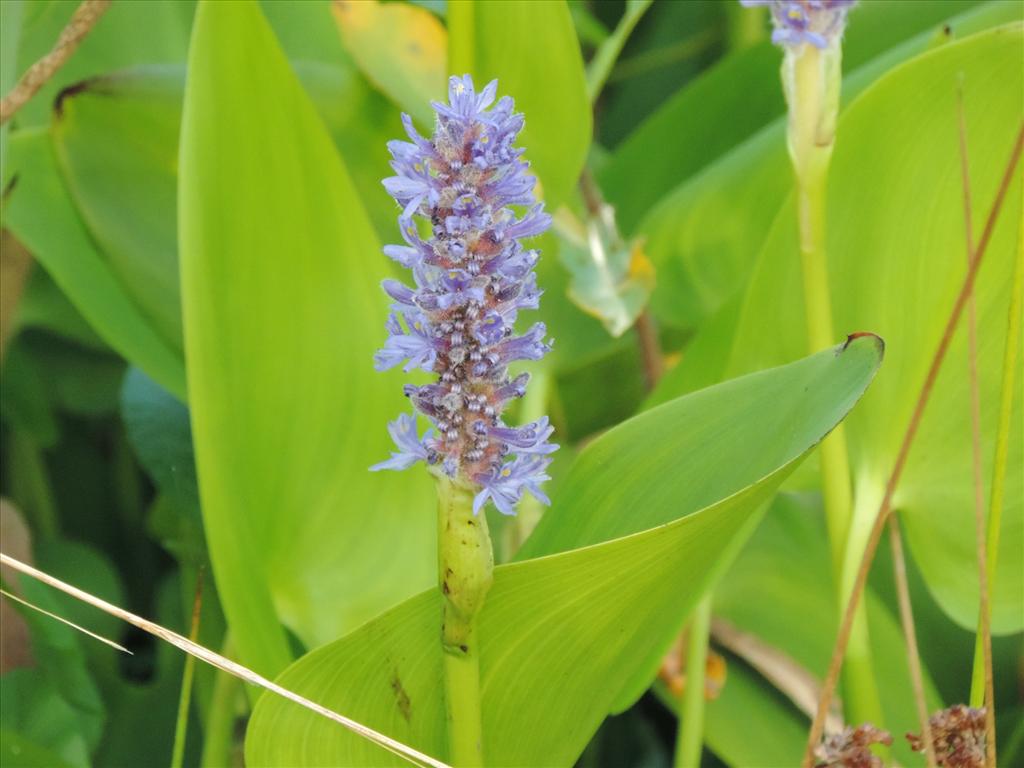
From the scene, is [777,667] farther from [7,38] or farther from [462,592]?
[7,38]

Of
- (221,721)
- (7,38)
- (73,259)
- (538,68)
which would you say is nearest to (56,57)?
(7,38)

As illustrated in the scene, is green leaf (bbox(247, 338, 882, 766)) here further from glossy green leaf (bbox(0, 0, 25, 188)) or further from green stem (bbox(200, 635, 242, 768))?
glossy green leaf (bbox(0, 0, 25, 188))

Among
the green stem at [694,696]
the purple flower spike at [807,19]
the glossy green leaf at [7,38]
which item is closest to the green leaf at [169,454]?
the glossy green leaf at [7,38]

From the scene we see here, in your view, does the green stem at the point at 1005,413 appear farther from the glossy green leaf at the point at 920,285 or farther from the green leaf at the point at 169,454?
the green leaf at the point at 169,454

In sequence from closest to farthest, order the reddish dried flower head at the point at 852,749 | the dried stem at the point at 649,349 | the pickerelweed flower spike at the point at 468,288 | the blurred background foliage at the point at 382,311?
the pickerelweed flower spike at the point at 468,288, the reddish dried flower head at the point at 852,749, the blurred background foliage at the point at 382,311, the dried stem at the point at 649,349

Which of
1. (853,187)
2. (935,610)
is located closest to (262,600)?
(853,187)

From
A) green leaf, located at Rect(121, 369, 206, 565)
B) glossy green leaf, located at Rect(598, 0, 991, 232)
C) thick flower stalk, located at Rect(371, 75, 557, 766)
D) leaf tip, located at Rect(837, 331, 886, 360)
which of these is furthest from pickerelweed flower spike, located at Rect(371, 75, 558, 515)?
glossy green leaf, located at Rect(598, 0, 991, 232)

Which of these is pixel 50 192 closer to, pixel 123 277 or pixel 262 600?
pixel 123 277
